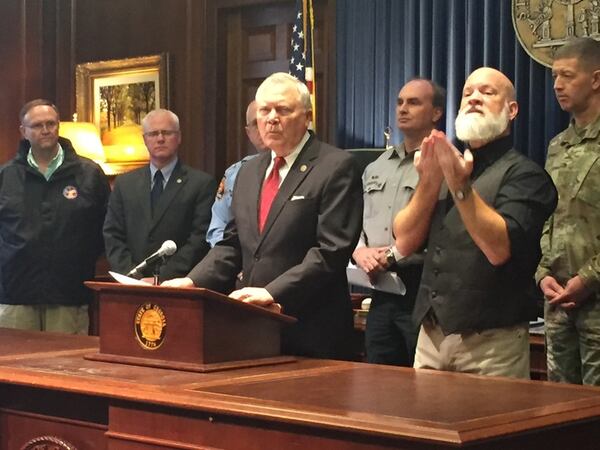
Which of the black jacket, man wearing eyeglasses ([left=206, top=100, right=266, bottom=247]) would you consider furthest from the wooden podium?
the black jacket

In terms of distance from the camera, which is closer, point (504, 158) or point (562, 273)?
point (504, 158)

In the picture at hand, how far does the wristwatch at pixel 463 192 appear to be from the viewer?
2684 mm

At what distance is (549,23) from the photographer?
4844 mm


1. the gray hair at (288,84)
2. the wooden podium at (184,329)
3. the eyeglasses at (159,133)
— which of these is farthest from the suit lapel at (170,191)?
the wooden podium at (184,329)

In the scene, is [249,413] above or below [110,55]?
below

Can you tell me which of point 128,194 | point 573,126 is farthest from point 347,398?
point 128,194

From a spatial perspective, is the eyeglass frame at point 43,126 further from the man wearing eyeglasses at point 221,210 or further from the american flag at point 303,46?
the american flag at point 303,46

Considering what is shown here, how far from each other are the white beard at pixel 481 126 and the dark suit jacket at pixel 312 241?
0.35m

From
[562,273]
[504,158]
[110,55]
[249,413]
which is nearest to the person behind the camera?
[249,413]

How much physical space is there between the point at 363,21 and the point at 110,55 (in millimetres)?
2088

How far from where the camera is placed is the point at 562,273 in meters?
3.53

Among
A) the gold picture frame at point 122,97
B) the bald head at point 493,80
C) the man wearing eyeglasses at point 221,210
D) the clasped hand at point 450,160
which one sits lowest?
the man wearing eyeglasses at point 221,210

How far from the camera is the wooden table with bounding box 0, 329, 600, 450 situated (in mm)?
1879

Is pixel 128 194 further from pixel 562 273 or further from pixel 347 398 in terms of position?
pixel 347 398
